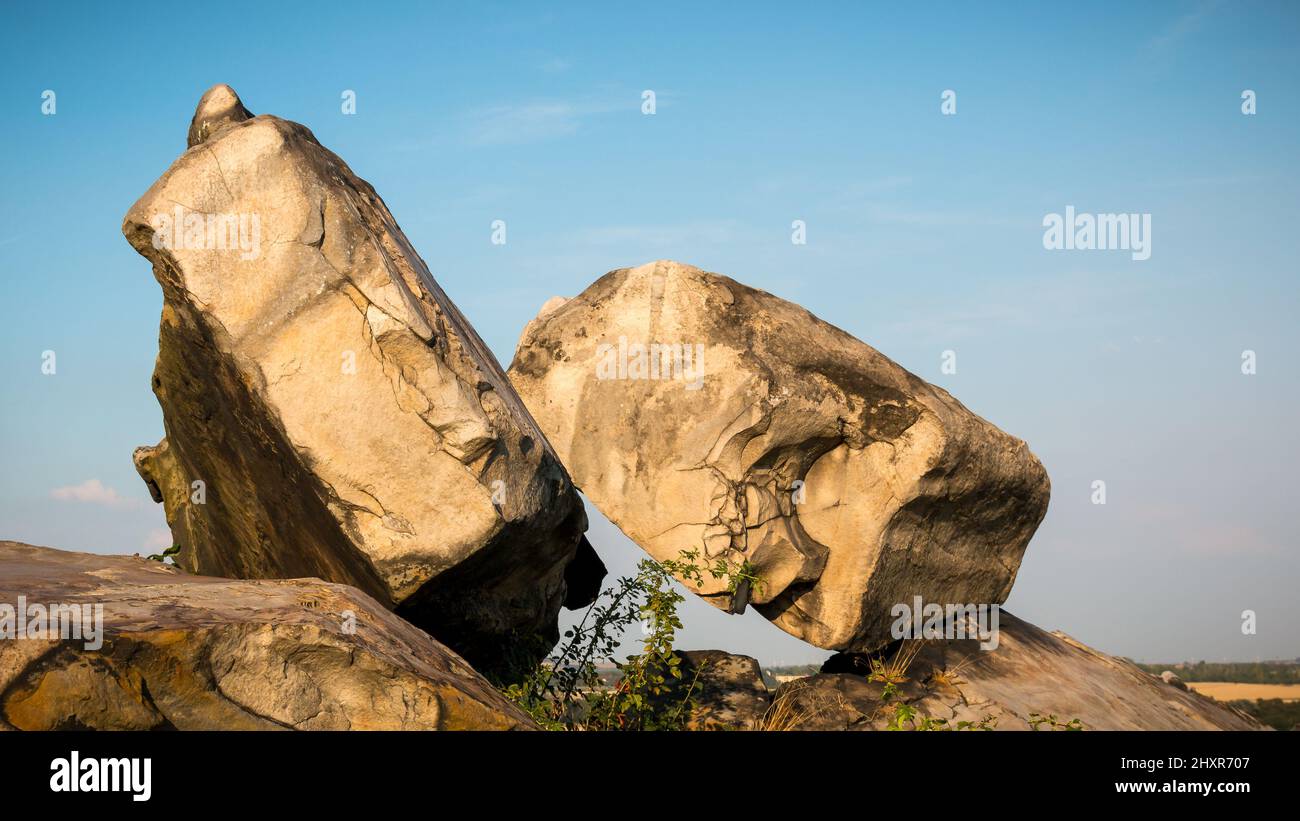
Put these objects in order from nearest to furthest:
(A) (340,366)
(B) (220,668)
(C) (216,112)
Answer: (B) (220,668), (A) (340,366), (C) (216,112)

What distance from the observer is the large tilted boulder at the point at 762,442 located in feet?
24.8

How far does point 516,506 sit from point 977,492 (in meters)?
3.74

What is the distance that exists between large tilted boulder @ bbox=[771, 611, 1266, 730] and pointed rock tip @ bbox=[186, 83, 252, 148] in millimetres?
4720

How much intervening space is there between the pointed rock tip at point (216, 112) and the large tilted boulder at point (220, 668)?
2.69 m

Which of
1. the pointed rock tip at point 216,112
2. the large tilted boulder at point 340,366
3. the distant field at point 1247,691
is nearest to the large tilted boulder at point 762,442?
the large tilted boulder at point 340,366

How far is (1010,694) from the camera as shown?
8.32m

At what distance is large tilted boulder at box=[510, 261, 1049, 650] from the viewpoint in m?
7.56

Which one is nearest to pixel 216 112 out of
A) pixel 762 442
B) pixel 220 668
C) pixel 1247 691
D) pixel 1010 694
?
pixel 220 668

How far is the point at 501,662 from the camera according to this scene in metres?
6.70

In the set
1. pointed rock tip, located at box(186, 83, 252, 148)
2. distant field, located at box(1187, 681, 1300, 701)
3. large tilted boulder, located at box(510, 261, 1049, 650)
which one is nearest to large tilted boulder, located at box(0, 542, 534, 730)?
pointed rock tip, located at box(186, 83, 252, 148)

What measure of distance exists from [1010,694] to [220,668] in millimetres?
6056

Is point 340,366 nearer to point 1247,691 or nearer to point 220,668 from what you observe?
point 220,668

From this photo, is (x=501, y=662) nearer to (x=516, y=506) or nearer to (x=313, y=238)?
(x=516, y=506)
